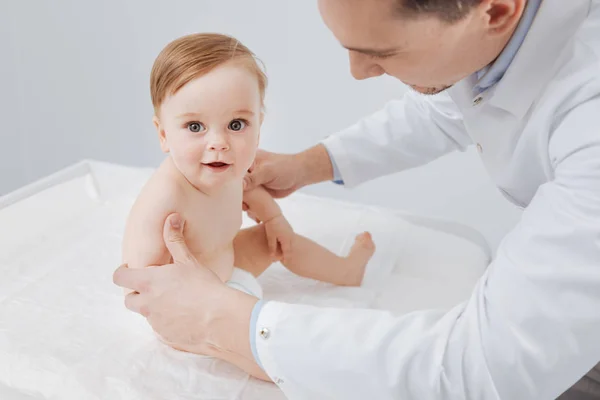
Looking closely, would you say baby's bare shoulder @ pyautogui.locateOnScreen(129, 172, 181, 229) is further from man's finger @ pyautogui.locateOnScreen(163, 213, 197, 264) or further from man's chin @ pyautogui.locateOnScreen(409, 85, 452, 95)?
man's chin @ pyautogui.locateOnScreen(409, 85, 452, 95)

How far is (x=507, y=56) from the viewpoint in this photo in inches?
38.1

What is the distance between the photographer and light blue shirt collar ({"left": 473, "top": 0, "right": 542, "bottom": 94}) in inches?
36.7

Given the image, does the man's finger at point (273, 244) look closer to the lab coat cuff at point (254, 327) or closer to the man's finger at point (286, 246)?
the man's finger at point (286, 246)

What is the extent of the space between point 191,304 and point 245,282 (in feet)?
1.12

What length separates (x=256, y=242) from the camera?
4.66 feet

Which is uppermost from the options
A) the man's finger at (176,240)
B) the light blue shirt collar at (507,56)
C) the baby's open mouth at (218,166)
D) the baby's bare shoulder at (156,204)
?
the light blue shirt collar at (507,56)

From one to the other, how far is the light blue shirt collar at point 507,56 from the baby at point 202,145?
0.38 metres

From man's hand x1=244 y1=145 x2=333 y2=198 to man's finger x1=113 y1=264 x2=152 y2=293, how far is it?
1.37 ft

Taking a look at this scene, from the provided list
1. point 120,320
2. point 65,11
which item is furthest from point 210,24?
point 120,320

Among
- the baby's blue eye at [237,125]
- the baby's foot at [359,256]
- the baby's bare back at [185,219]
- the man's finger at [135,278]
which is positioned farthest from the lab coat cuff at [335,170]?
the man's finger at [135,278]

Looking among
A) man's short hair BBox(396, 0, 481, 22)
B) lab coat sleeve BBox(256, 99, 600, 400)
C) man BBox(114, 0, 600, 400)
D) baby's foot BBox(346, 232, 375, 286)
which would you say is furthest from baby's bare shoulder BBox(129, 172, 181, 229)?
man's short hair BBox(396, 0, 481, 22)

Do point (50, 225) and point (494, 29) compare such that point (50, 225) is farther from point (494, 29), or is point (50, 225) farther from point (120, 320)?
point (494, 29)

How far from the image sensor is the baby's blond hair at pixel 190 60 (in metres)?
1.09

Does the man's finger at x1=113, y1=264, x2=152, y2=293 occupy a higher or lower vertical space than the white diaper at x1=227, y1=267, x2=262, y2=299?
higher
